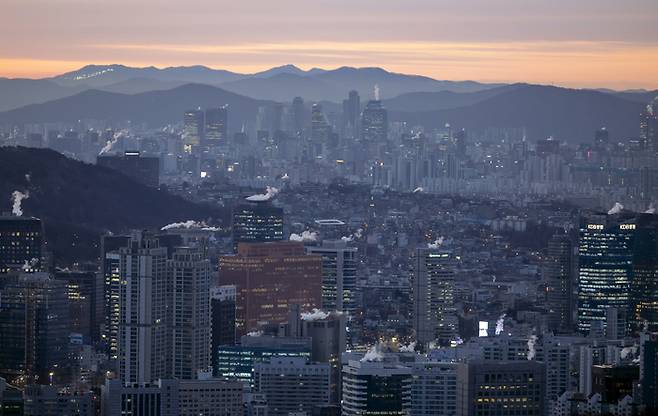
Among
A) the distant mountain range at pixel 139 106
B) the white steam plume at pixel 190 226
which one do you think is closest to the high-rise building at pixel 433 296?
the white steam plume at pixel 190 226

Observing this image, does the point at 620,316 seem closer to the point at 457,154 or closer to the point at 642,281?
the point at 642,281

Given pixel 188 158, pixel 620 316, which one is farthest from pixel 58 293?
pixel 188 158

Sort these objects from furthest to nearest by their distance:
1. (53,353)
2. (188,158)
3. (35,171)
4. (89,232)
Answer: (188,158) → (35,171) → (89,232) → (53,353)

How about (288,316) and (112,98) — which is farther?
(112,98)

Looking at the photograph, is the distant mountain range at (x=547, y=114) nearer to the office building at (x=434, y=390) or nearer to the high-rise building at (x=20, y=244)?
the high-rise building at (x=20, y=244)

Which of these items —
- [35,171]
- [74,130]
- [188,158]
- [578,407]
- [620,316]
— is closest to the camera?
[578,407]

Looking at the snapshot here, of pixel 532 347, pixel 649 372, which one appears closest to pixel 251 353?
pixel 532 347

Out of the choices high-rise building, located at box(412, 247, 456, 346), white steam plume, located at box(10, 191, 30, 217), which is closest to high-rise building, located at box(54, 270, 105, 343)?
high-rise building, located at box(412, 247, 456, 346)
